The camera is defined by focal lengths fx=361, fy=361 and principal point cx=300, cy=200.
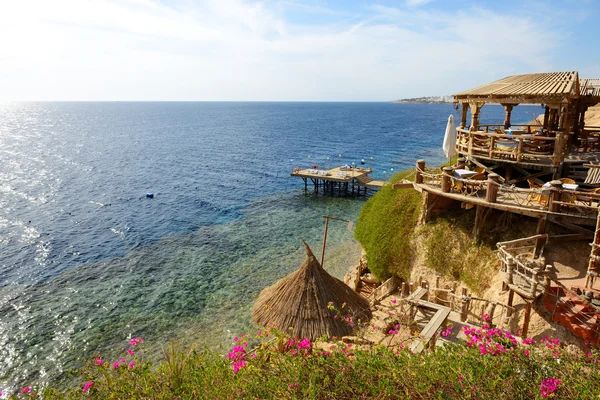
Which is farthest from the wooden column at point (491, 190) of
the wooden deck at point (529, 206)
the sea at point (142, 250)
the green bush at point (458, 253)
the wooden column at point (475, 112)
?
the sea at point (142, 250)

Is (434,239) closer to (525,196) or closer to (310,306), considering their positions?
(525,196)

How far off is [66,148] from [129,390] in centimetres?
8793

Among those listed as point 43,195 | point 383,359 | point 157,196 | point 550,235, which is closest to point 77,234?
point 157,196

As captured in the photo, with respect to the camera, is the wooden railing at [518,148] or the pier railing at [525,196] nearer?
the pier railing at [525,196]

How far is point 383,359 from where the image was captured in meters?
7.59

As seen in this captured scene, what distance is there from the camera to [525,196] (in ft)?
46.0

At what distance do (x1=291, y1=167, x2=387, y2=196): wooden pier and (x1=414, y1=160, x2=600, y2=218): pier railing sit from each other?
25.6 metres

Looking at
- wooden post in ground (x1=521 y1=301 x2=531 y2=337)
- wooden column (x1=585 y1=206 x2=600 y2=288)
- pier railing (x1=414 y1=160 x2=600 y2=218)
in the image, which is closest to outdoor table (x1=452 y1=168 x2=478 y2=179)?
pier railing (x1=414 y1=160 x2=600 y2=218)

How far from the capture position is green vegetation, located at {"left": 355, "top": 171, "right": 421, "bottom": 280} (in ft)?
57.7

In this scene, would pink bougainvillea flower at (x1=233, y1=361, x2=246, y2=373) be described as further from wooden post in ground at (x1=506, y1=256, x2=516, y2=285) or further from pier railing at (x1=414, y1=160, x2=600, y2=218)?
pier railing at (x1=414, y1=160, x2=600, y2=218)

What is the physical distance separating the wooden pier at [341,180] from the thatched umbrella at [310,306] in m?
28.7

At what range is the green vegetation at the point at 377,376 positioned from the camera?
6.64m

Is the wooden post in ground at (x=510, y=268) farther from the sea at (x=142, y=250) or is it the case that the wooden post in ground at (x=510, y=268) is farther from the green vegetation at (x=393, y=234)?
the sea at (x=142, y=250)

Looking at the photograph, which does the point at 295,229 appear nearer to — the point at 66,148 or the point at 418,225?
the point at 418,225
